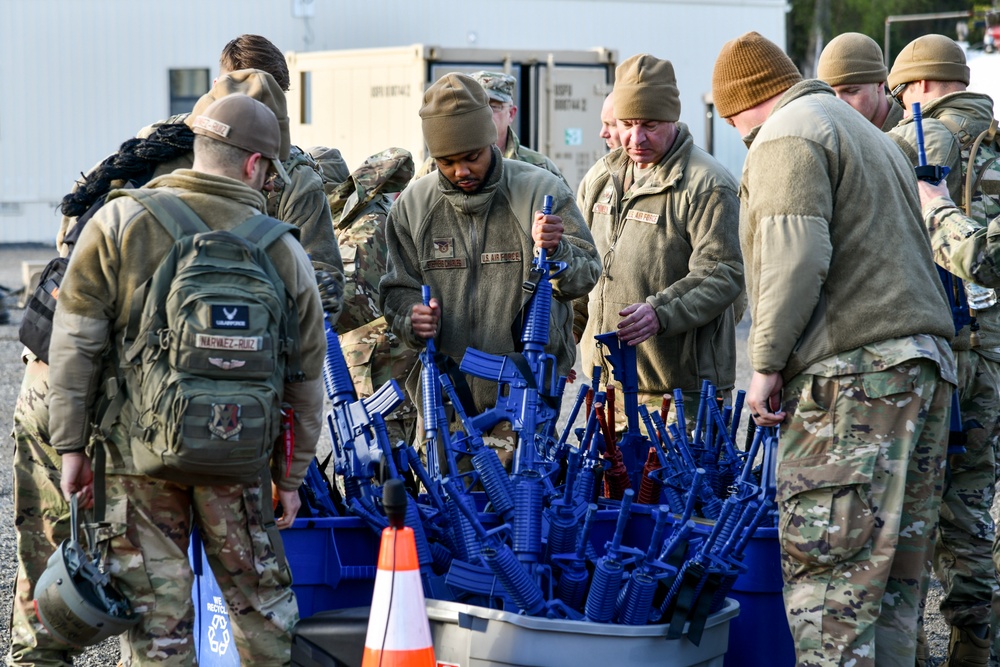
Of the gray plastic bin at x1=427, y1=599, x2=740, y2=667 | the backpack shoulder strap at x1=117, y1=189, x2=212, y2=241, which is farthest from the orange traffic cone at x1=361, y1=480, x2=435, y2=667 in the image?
the backpack shoulder strap at x1=117, y1=189, x2=212, y2=241

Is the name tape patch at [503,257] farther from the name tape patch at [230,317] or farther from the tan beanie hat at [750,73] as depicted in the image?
the name tape patch at [230,317]

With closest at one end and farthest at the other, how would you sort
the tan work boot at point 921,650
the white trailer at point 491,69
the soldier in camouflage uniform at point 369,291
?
the tan work boot at point 921,650
the soldier in camouflage uniform at point 369,291
the white trailer at point 491,69

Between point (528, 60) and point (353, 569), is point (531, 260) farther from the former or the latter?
point (528, 60)

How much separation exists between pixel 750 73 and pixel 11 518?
461 cm

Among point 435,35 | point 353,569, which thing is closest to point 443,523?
point 353,569

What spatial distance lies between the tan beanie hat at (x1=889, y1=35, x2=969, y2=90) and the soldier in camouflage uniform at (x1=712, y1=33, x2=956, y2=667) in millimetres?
1261

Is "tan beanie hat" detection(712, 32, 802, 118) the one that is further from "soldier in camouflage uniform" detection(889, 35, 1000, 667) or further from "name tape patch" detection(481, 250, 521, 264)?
"name tape patch" detection(481, 250, 521, 264)

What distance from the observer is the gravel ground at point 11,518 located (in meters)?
4.61

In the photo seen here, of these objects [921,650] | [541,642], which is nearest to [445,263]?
[541,642]

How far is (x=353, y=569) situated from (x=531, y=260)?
48.3 inches

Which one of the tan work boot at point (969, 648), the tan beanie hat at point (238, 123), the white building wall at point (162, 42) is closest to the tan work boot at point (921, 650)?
the tan work boot at point (969, 648)

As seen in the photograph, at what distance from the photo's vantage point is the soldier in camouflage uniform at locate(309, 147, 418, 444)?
17.1 ft

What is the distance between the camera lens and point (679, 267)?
15.9ft

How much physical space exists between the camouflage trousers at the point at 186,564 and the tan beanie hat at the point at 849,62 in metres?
2.25
